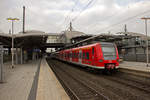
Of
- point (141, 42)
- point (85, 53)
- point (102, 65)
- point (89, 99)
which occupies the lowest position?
point (89, 99)

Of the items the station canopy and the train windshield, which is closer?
the train windshield

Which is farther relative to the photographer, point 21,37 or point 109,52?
point 21,37

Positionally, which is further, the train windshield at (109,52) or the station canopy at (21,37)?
the station canopy at (21,37)

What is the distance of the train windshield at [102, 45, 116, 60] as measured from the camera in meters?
11.0

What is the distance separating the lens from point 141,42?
24.5 meters

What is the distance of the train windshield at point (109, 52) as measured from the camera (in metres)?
11.0

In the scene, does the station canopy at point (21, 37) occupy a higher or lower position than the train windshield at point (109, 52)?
higher

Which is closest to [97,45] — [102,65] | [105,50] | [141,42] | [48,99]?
[105,50]

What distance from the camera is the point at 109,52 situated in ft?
36.9

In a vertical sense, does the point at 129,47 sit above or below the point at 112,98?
above

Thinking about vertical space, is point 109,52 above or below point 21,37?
below

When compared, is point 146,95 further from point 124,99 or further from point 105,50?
point 105,50

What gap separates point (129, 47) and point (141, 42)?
2295 millimetres

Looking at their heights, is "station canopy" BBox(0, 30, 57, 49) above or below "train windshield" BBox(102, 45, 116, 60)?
above
